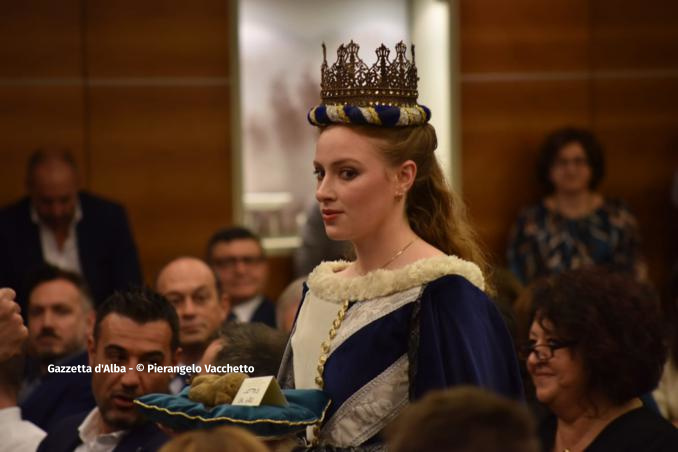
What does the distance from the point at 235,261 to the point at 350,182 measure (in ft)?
9.21

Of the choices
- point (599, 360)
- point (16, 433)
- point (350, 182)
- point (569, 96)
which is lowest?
point (16, 433)

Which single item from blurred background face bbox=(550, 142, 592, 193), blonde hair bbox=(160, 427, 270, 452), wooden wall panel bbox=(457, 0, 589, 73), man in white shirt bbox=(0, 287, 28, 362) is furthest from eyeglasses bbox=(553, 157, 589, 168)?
blonde hair bbox=(160, 427, 270, 452)

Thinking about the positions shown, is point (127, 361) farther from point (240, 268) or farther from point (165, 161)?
point (165, 161)

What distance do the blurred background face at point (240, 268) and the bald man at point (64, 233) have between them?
1.39ft

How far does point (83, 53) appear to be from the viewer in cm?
597

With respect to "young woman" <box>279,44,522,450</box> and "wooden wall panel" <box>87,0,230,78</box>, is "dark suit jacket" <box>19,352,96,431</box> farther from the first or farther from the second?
"wooden wall panel" <box>87,0,230,78</box>

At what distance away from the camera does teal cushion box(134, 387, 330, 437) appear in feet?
6.70

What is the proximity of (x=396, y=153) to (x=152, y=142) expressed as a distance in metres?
3.98

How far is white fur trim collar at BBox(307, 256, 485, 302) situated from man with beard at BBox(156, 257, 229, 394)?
5.47 ft

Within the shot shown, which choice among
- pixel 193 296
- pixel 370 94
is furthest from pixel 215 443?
pixel 193 296

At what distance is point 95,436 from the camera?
3045mm

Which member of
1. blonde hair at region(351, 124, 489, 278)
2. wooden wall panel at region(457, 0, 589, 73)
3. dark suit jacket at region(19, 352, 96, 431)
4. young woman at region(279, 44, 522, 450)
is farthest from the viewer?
wooden wall panel at region(457, 0, 589, 73)

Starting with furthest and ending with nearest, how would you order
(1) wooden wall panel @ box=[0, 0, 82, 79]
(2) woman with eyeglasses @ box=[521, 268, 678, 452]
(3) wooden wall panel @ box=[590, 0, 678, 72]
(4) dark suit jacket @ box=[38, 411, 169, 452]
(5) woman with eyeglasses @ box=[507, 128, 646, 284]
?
(3) wooden wall panel @ box=[590, 0, 678, 72] < (5) woman with eyeglasses @ box=[507, 128, 646, 284] < (1) wooden wall panel @ box=[0, 0, 82, 79] < (4) dark suit jacket @ box=[38, 411, 169, 452] < (2) woman with eyeglasses @ box=[521, 268, 678, 452]

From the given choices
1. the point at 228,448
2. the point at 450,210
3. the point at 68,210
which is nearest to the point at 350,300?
the point at 450,210
